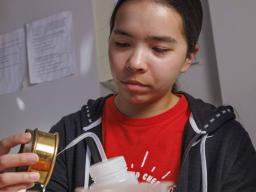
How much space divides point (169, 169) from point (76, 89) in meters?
0.62

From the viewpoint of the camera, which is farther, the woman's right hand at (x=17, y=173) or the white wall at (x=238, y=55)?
the white wall at (x=238, y=55)

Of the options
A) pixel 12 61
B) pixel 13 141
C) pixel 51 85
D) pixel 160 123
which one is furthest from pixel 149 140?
pixel 12 61

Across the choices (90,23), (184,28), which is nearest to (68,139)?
(184,28)

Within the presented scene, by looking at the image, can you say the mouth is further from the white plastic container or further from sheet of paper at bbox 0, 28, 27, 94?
sheet of paper at bbox 0, 28, 27, 94

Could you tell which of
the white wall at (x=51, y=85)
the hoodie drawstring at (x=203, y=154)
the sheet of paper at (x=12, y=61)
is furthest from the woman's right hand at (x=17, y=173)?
the sheet of paper at (x=12, y=61)

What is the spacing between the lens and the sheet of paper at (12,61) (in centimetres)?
142

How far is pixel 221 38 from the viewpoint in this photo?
946 millimetres

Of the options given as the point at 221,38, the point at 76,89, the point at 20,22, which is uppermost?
the point at 20,22

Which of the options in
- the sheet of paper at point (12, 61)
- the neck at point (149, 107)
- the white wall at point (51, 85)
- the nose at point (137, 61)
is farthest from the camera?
the sheet of paper at point (12, 61)

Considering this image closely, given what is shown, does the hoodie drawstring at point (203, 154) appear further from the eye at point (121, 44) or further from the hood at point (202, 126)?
the eye at point (121, 44)

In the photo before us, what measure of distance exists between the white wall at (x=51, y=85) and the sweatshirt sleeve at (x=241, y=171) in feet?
1.93

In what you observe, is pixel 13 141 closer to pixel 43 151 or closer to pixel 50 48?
pixel 43 151

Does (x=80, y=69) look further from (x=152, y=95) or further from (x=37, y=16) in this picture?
(x=152, y=95)

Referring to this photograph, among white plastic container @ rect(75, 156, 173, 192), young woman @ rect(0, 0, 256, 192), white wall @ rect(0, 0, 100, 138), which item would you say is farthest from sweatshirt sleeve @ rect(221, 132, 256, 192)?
white wall @ rect(0, 0, 100, 138)
